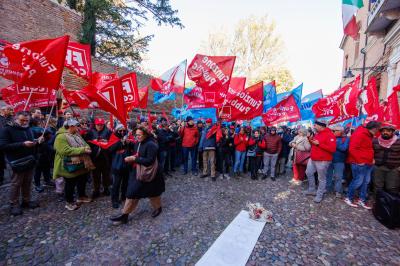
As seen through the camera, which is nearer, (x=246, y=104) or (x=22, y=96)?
(x=22, y=96)

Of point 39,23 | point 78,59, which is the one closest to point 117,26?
point 39,23

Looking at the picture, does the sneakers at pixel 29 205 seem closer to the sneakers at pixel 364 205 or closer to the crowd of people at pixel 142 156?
the crowd of people at pixel 142 156

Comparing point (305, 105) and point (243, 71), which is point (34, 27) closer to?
point (305, 105)

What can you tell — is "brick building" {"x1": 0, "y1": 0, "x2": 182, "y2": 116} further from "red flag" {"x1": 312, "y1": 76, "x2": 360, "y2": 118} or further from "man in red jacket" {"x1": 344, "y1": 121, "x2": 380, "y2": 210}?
"man in red jacket" {"x1": 344, "y1": 121, "x2": 380, "y2": 210}

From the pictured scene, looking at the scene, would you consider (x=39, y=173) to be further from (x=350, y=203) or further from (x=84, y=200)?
(x=350, y=203)

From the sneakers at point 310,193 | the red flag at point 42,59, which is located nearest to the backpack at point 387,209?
the sneakers at point 310,193

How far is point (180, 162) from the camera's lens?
27.2ft

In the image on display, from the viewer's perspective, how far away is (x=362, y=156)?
479 cm

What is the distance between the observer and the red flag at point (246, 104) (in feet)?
20.4

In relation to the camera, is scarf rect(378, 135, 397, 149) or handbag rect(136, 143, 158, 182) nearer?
handbag rect(136, 143, 158, 182)

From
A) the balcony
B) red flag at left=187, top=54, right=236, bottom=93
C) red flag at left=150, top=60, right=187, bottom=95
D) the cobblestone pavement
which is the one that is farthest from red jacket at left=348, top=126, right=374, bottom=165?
the balcony

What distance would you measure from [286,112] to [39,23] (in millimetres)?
10621

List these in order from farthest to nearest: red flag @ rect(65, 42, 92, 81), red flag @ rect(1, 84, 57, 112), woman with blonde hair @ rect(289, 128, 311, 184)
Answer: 1. woman with blonde hair @ rect(289, 128, 311, 184)
2. red flag @ rect(1, 84, 57, 112)
3. red flag @ rect(65, 42, 92, 81)

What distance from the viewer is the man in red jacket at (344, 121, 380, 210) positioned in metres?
4.74
